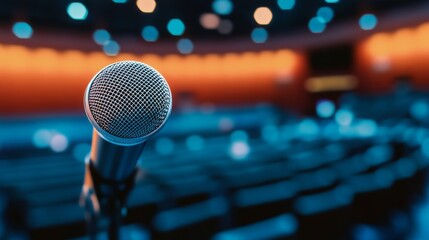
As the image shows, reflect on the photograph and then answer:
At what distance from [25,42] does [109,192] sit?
493 inches

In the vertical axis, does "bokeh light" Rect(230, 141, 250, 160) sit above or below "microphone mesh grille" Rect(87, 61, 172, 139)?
below

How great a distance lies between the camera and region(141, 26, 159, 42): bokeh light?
13313mm

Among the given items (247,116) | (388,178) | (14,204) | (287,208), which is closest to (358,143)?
(388,178)

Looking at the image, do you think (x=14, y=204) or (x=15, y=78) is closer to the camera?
(x=14, y=204)

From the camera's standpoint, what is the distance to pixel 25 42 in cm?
1116

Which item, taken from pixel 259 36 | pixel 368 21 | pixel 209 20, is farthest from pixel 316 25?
pixel 209 20

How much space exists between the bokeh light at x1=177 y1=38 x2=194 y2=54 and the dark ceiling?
0.54 meters

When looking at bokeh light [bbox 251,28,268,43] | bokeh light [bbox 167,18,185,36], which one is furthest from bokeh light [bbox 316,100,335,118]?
bokeh light [bbox 167,18,185,36]

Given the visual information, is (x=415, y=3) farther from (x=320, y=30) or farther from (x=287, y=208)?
(x=287, y=208)

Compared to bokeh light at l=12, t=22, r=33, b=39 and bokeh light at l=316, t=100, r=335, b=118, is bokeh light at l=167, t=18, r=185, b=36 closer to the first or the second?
bokeh light at l=12, t=22, r=33, b=39

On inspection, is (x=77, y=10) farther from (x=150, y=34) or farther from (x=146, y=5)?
(x=150, y=34)

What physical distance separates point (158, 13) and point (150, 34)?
235 centimetres

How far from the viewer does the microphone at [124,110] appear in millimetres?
573

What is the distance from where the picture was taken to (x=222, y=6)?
10883 mm
